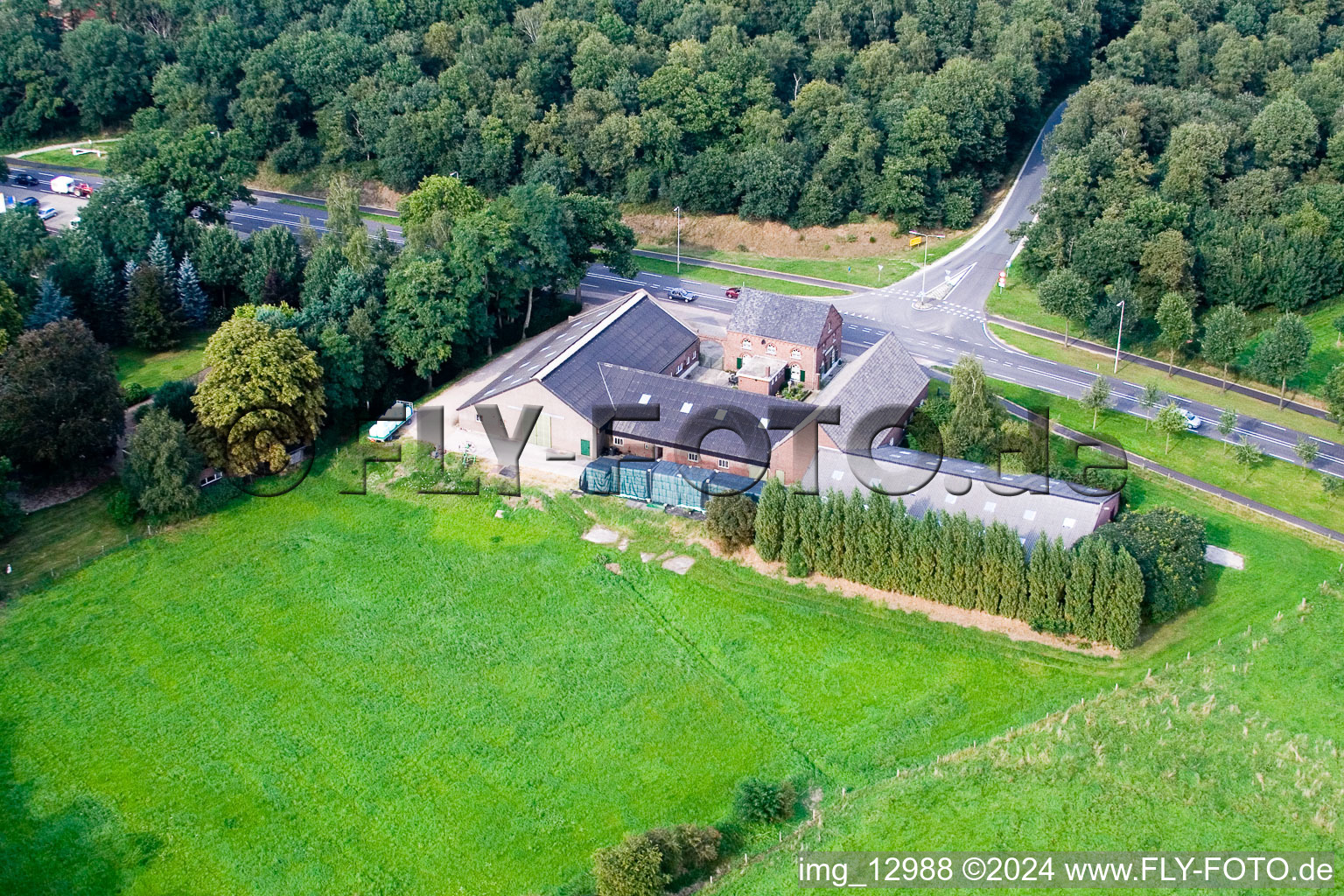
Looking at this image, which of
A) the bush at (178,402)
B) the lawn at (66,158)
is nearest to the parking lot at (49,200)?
the lawn at (66,158)

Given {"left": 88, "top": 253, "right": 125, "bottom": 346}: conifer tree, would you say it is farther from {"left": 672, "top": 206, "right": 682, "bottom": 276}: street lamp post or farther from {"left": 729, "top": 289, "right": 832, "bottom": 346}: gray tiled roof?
{"left": 672, "top": 206, "right": 682, "bottom": 276}: street lamp post

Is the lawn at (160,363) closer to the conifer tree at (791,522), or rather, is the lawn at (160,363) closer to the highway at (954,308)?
the highway at (954,308)

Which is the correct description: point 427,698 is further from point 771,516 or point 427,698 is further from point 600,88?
point 600,88

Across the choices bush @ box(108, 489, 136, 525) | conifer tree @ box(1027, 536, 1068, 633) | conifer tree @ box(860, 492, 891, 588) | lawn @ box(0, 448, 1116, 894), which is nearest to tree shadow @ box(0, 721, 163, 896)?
lawn @ box(0, 448, 1116, 894)

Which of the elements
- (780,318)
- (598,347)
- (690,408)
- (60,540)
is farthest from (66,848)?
(780,318)

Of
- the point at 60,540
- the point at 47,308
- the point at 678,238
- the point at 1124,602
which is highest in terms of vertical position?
the point at 678,238

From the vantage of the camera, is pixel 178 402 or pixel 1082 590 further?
pixel 178 402

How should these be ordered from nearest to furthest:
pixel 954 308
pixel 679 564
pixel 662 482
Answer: pixel 679 564 < pixel 662 482 < pixel 954 308
